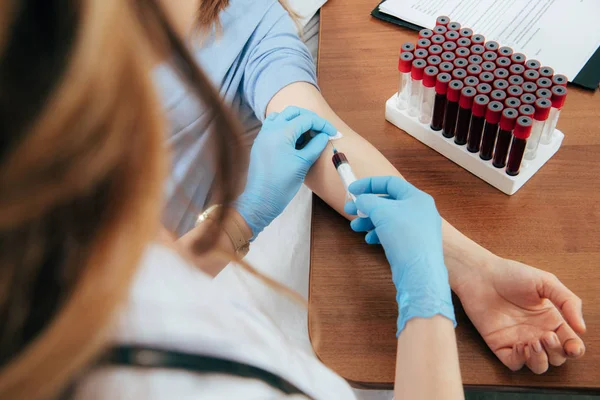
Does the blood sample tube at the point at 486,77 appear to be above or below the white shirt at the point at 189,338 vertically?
below

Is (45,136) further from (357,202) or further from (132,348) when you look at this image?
(357,202)

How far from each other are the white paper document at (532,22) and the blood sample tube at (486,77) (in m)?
0.24

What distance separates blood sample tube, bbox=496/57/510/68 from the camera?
0.89 meters

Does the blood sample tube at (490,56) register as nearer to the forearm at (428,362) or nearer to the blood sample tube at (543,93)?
the blood sample tube at (543,93)

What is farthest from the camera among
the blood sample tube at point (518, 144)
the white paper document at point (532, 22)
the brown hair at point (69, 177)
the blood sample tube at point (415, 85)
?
the white paper document at point (532, 22)

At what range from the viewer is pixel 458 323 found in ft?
2.54

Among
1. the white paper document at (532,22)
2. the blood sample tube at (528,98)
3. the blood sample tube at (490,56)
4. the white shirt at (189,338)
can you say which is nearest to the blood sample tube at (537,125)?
the blood sample tube at (528,98)

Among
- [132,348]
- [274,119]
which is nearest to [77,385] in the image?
[132,348]

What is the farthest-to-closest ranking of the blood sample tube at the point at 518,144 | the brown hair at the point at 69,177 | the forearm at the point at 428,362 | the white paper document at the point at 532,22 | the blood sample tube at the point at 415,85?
the white paper document at the point at 532,22 → the blood sample tube at the point at 415,85 → the blood sample tube at the point at 518,144 → the forearm at the point at 428,362 → the brown hair at the point at 69,177

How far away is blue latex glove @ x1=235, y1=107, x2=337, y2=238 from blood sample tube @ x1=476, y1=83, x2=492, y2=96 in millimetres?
259

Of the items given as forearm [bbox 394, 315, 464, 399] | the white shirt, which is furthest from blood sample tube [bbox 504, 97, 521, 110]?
the white shirt

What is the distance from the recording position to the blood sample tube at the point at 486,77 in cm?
87

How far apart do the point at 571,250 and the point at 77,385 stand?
725 mm

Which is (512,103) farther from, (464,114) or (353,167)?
(353,167)
